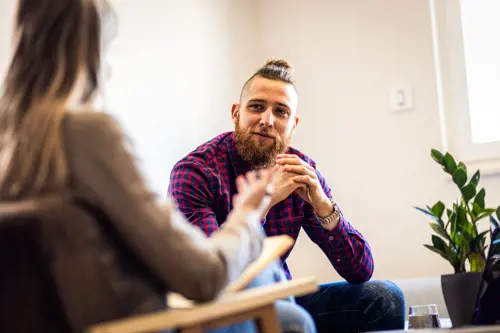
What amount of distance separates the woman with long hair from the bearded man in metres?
1.00

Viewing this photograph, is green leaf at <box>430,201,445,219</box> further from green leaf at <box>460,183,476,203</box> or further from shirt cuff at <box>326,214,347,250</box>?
shirt cuff at <box>326,214,347,250</box>

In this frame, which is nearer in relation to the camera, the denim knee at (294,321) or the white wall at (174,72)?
the denim knee at (294,321)

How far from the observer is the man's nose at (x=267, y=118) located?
90.7 inches

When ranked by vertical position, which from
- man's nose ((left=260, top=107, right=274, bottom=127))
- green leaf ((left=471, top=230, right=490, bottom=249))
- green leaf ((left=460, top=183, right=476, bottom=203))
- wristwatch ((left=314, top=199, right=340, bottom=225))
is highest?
man's nose ((left=260, top=107, right=274, bottom=127))

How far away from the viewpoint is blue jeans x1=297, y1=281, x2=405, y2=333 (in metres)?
1.94

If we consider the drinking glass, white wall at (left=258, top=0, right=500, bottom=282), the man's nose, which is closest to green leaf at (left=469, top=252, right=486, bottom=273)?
the drinking glass

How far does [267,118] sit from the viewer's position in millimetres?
2316

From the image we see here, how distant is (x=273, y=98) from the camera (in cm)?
234

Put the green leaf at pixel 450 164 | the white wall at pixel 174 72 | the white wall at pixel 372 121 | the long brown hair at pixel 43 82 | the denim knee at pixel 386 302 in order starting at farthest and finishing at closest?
1. the white wall at pixel 372 121
2. the white wall at pixel 174 72
3. the denim knee at pixel 386 302
4. the green leaf at pixel 450 164
5. the long brown hair at pixel 43 82

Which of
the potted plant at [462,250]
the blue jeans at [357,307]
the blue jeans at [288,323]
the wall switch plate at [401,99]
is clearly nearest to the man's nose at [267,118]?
the blue jeans at [357,307]

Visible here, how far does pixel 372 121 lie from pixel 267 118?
3.05 feet

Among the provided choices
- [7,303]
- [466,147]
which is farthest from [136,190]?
[466,147]

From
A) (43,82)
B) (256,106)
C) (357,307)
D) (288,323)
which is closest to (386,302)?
(357,307)

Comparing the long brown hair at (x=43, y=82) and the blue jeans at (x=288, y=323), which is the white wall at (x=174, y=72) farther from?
the long brown hair at (x=43, y=82)
